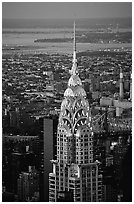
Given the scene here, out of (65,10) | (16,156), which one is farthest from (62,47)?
(16,156)

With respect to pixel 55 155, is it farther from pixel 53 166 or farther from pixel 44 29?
pixel 44 29

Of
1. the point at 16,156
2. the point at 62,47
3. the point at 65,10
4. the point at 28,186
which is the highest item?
the point at 65,10

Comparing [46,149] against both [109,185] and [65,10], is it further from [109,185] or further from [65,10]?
[65,10]

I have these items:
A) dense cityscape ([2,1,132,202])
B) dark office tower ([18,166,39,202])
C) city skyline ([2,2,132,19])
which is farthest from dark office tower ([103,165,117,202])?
city skyline ([2,2,132,19])

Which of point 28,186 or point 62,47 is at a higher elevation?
point 62,47

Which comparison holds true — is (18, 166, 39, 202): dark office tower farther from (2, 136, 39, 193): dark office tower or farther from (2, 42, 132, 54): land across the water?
(2, 42, 132, 54): land across the water

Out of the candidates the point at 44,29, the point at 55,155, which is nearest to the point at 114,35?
the point at 44,29
